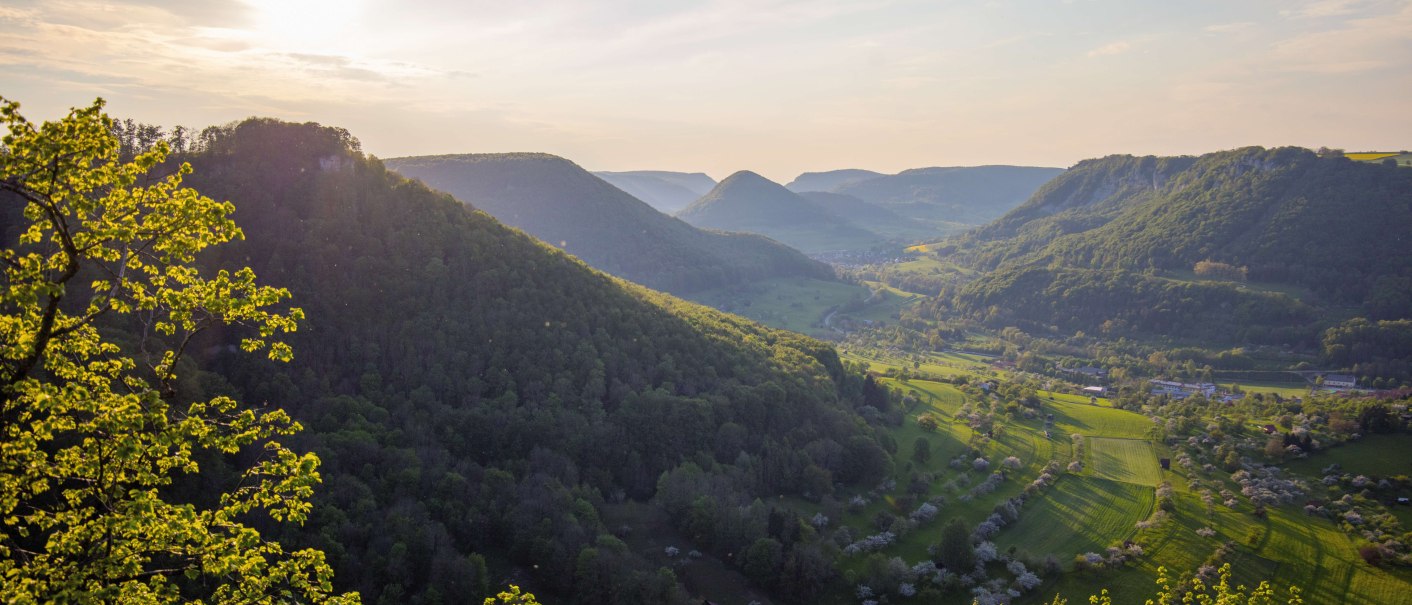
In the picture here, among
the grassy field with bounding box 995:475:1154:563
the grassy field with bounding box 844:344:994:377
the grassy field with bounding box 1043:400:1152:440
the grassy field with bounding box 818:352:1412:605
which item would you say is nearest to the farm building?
the grassy field with bounding box 1043:400:1152:440

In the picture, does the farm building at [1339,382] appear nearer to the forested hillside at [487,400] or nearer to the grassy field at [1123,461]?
the grassy field at [1123,461]

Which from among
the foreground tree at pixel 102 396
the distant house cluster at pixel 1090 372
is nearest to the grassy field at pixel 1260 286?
the distant house cluster at pixel 1090 372

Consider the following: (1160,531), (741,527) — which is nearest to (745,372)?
(741,527)

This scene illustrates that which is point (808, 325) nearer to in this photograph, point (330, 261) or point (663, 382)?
point (663, 382)

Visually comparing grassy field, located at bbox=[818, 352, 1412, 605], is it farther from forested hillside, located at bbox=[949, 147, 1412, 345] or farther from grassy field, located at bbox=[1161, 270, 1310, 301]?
grassy field, located at bbox=[1161, 270, 1310, 301]

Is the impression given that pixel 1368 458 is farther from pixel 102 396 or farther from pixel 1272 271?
pixel 1272 271

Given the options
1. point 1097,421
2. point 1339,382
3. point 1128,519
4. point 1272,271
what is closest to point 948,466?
point 1128,519
